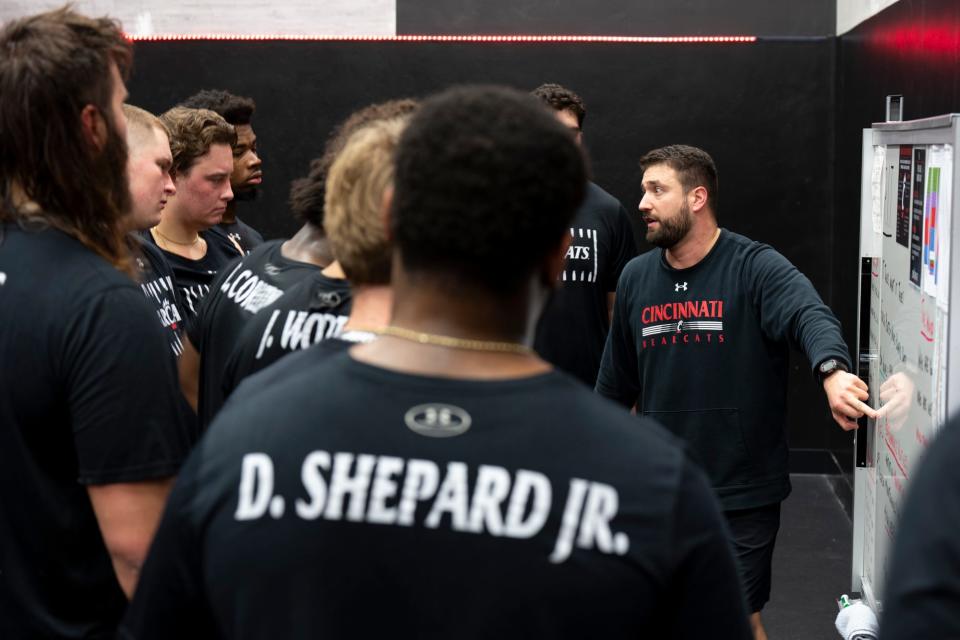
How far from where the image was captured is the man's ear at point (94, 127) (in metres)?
1.68

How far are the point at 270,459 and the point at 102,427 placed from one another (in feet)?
1.90

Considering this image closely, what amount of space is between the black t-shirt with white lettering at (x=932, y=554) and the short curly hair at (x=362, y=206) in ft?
2.70

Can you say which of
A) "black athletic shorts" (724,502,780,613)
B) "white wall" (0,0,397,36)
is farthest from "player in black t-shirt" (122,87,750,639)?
"white wall" (0,0,397,36)

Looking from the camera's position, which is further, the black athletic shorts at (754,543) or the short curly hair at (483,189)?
the black athletic shorts at (754,543)

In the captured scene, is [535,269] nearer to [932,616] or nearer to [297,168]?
[932,616]

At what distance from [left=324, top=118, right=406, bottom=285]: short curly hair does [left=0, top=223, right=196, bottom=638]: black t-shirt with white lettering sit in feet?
0.93

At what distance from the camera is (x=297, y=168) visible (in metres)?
6.84

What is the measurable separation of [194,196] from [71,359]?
2.29 meters

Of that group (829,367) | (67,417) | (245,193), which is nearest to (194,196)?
(245,193)

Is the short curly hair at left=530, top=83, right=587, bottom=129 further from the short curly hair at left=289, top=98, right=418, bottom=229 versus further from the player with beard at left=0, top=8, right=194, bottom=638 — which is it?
the player with beard at left=0, top=8, right=194, bottom=638

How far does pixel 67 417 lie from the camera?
162cm

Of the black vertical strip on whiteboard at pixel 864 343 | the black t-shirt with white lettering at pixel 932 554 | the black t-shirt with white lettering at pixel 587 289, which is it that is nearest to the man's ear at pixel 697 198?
the black t-shirt with white lettering at pixel 587 289

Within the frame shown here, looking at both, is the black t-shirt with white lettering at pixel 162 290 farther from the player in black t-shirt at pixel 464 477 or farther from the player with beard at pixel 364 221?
the player in black t-shirt at pixel 464 477

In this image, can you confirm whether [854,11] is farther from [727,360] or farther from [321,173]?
[321,173]
